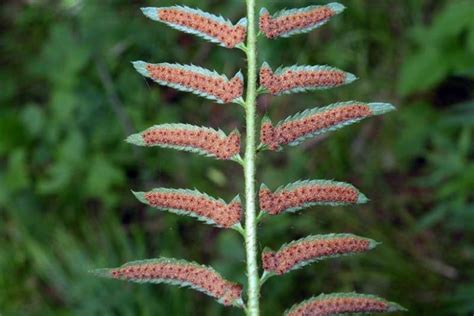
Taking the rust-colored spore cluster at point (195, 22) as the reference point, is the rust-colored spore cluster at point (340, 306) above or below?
below

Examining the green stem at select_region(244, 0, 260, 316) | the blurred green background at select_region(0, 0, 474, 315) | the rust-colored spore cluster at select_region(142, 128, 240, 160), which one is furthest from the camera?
the blurred green background at select_region(0, 0, 474, 315)

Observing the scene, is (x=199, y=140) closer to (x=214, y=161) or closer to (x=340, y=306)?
(x=340, y=306)

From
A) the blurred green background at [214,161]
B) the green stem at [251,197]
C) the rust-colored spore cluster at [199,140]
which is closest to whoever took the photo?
the green stem at [251,197]

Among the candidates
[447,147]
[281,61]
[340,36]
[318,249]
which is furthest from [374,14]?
[318,249]

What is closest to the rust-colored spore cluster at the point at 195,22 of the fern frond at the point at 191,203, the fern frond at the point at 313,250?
the fern frond at the point at 191,203

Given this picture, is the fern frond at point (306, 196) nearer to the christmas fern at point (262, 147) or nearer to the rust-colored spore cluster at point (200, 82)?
the christmas fern at point (262, 147)

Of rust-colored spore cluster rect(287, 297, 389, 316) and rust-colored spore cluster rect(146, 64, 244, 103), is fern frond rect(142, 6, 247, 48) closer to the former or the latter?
rust-colored spore cluster rect(146, 64, 244, 103)

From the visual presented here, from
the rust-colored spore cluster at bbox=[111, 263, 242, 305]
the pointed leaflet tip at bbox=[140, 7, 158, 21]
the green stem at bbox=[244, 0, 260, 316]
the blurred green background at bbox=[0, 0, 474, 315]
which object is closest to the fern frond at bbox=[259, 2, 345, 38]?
the green stem at bbox=[244, 0, 260, 316]
